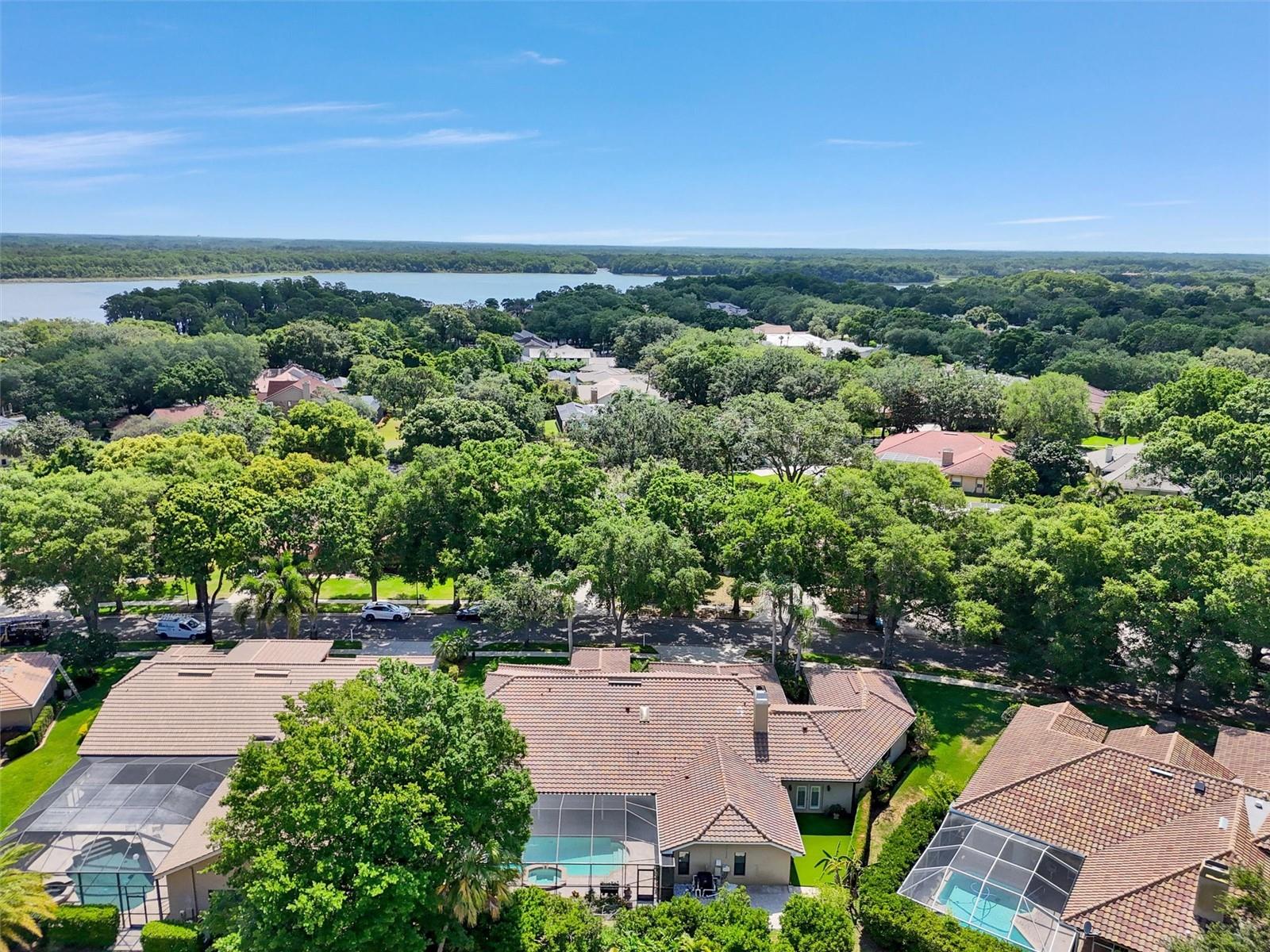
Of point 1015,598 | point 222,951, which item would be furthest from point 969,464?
point 222,951

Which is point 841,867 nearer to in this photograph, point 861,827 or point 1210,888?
point 861,827

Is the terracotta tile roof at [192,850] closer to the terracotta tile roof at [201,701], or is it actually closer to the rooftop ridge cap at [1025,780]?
the terracotta tile roof at [201,701]

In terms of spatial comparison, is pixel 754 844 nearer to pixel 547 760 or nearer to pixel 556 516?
pixel 547 760

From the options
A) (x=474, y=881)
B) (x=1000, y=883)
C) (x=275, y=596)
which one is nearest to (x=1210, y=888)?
(x=1000, y=883)

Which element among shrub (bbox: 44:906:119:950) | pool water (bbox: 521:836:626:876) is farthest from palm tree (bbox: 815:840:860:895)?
shrub (bbox: 44:906:119:950)

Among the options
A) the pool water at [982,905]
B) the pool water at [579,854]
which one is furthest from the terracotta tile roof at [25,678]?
the pool water at [982,905]
